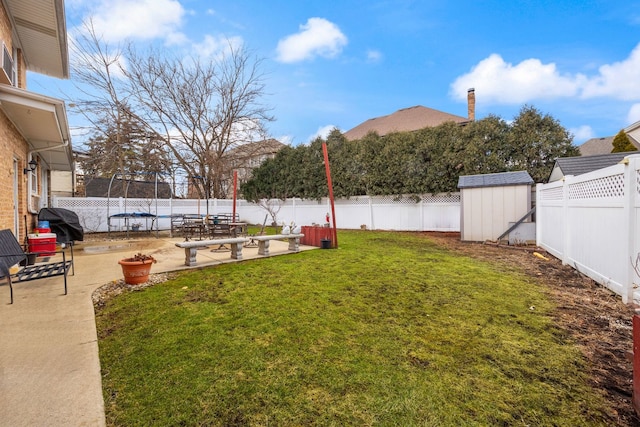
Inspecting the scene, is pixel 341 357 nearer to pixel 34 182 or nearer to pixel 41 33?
pixel 41 33

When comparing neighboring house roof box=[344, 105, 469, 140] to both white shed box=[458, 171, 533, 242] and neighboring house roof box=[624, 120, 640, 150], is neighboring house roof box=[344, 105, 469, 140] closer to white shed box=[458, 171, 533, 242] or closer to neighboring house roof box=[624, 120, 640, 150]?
neighboring house roof box=[624, 120, 640, 150]

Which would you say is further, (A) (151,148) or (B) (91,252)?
(A) (151,148)

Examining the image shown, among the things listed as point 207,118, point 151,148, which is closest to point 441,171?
point 207,118

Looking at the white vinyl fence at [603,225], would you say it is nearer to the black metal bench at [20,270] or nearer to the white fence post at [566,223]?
the white fence post at [566,223]

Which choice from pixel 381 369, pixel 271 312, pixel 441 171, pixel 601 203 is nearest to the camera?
pixel 381 369

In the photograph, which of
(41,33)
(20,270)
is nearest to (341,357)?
(20,270)

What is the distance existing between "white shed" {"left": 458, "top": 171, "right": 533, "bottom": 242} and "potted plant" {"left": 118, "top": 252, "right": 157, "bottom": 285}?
31.2 feet

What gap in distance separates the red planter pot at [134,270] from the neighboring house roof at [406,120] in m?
18.4

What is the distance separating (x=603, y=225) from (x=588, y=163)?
4799mm

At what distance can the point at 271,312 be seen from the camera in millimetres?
3508

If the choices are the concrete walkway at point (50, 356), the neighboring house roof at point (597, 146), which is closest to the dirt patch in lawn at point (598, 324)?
the concrete walkway at point (50, 356)

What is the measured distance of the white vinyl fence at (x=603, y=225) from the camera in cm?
351

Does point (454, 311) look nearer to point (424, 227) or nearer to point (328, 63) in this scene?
point (424, 227)

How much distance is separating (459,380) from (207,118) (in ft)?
62.5
